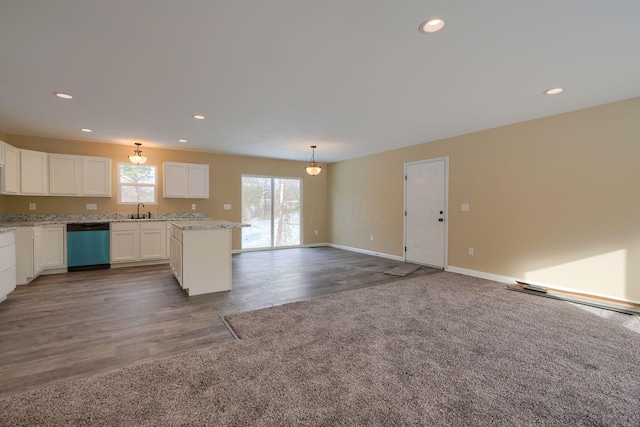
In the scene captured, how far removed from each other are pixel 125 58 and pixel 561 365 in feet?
14.7

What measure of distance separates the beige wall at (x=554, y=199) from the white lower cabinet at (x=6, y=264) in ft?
21.9

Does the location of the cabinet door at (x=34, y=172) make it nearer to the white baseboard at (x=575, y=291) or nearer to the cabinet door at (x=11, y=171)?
the cabinet door at (x=11, y=171)

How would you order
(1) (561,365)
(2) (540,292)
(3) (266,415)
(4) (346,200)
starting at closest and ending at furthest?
(3) (266,415)
(1) (561,365)
(2) (540,292)
(4) (346,200)

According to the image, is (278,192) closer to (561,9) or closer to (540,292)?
(540,292)

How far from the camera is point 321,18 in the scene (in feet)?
6.44

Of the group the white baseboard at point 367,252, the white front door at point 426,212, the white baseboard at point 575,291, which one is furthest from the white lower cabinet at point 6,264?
the white baseboard at point 575,291

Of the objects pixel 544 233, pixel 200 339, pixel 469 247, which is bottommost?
pixel 200 339

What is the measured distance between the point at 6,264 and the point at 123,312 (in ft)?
6.00

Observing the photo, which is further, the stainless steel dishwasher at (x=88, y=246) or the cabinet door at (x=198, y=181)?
the cabinet door at (x=198, y=181)

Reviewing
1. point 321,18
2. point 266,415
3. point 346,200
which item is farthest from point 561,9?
point 346,200

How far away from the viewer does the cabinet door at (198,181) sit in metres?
6.52

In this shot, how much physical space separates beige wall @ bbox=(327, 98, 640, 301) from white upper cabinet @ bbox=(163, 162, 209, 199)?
16.2ft

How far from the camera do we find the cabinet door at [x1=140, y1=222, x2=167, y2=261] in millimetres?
5680

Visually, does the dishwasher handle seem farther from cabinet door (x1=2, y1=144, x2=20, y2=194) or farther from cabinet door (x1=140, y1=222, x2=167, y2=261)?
cabinet door (x1=2, y1=144, x2=20, y2=194)
